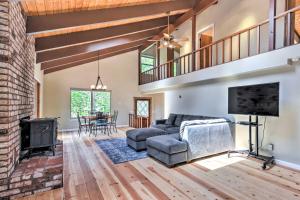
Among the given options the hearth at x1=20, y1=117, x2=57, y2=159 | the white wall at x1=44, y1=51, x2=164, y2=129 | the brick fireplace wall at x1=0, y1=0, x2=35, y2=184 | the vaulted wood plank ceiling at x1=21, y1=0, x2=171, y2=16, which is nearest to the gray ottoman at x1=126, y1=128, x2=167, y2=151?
the hearth at x1=20, y1=117, x2=57, y2=159

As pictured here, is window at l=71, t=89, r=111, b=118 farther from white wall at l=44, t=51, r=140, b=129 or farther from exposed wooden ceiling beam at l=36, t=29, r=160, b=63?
exposed wooden ceiling beam at l=36, t=29, r=160, b=63

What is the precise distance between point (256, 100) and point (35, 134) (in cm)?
453

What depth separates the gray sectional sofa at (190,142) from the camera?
151 inches

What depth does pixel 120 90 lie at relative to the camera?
9.55m

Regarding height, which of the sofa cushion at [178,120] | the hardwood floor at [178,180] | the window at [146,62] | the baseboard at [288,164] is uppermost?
the window at [146,62]

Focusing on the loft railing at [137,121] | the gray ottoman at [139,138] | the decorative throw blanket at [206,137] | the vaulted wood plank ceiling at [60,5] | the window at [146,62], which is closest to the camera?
the vaulted wood plank ceiling at [60,5]

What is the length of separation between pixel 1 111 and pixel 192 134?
346 centimetres

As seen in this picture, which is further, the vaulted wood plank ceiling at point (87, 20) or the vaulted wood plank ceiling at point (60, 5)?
the vaulted wood plank ceiling at point (87, 20)

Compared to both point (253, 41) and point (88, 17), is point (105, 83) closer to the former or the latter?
point (88, 17)

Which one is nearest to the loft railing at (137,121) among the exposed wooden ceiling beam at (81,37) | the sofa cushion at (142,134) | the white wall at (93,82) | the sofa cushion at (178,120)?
the white wall at (93,82)

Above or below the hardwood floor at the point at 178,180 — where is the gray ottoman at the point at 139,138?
above

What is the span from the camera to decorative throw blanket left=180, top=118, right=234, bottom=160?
13.3 feet

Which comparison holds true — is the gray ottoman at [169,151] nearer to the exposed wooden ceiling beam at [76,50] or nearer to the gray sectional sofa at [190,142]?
the gray sectional sofa at [190,142]

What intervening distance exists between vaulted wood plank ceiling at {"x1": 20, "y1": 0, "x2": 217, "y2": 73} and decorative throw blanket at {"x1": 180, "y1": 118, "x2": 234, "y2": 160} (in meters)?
3.03
